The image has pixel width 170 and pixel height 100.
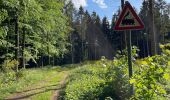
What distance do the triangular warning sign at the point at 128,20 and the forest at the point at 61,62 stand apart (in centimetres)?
117

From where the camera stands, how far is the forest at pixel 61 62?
23.3 ft

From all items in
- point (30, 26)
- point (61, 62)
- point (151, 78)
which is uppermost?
point (30, 26)

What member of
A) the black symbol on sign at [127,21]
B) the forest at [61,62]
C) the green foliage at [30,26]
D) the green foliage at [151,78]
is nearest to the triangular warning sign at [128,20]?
the black symbol on sign at [127,21]

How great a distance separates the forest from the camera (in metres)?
7.11

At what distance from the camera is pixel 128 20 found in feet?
30.0

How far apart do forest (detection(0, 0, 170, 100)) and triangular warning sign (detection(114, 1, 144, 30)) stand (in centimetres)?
117

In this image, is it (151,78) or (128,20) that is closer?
(151,78)

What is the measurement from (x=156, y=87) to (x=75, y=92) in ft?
26.1

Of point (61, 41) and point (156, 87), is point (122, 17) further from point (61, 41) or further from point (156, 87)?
point (61, 41)

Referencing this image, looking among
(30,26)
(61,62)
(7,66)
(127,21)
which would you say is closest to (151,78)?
(127,21)

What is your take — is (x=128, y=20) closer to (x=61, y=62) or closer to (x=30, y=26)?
(x=30, y=26)

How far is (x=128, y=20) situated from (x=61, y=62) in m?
85.7

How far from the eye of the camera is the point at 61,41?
60938mm

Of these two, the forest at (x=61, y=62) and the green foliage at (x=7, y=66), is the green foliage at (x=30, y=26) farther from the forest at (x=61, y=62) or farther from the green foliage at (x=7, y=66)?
the green foliage at (x=7, y=66)
